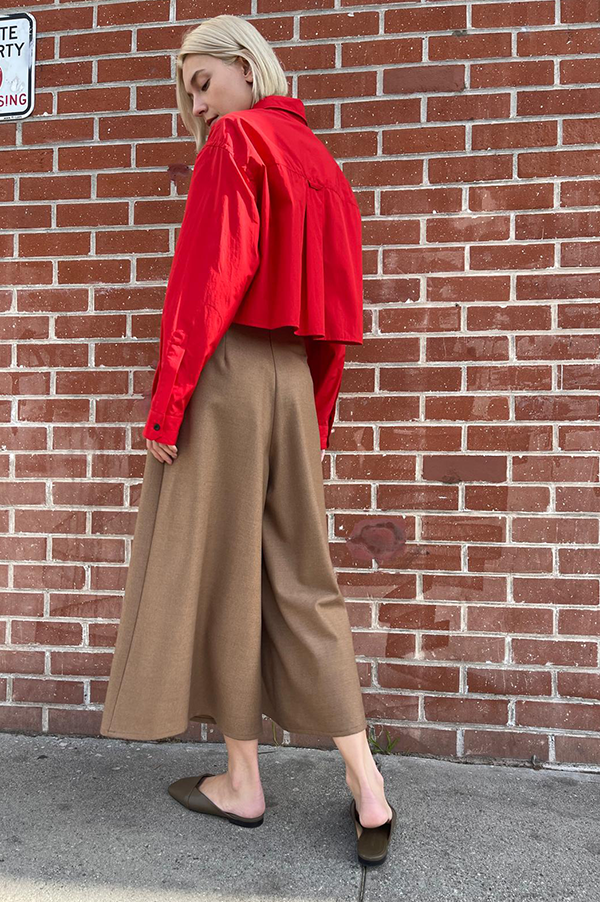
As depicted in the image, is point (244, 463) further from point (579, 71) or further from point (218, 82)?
point (579, 71)

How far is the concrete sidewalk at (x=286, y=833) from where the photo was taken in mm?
1833

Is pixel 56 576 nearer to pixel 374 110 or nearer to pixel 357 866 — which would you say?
pixel 357 866

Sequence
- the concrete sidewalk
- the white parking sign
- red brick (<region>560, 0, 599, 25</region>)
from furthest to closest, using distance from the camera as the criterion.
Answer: the white parking sign, red brick (<region>560, 0, 599, 25</region>), the concrete sidewalk

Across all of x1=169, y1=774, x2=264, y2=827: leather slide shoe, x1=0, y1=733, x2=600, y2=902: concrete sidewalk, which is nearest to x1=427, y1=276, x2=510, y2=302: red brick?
x1=0, y1=733, x2=600, y2=902: concrete sidewalk

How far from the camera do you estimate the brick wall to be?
2.55 meters

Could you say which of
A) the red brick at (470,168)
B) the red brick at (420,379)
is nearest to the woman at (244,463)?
the red brick at (420,379)

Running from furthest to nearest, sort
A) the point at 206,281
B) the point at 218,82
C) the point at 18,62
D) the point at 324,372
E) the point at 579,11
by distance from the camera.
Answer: the point at 18,62
the point at 579,11
the point at 324,372
the point at 218,82
the point at 206,281

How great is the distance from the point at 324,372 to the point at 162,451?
59 cm

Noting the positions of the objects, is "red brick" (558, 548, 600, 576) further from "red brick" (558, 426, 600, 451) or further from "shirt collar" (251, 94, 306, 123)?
"shirt collar" (251, 94, 306, 123)

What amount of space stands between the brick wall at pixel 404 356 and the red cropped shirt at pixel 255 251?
0.56 m

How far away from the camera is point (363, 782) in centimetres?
201

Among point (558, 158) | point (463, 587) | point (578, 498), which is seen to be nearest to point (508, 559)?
point (463, 587)

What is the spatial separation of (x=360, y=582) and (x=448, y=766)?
26.1 inches

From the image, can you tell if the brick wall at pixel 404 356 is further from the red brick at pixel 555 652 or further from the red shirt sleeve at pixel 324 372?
the red shirt sleeve at pixel 324 372
